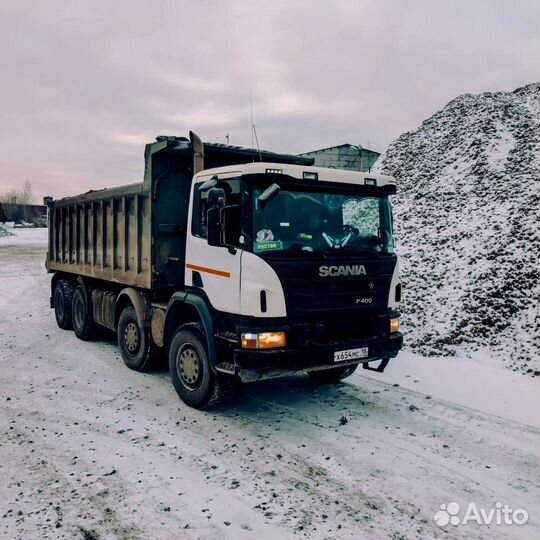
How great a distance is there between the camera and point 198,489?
158 inches

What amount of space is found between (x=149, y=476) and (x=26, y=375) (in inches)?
153

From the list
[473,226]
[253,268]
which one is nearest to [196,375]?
[253,268]

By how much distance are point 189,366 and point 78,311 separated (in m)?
4.75

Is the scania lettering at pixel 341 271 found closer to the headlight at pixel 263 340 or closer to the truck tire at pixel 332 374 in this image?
the headlight at pixel 263 340

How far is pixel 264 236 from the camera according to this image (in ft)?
16.1

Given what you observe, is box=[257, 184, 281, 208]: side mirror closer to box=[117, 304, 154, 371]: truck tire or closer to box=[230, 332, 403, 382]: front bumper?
box=[230, 332, 403, 382]: front bumper

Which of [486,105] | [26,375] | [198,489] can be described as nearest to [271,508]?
[198,489]

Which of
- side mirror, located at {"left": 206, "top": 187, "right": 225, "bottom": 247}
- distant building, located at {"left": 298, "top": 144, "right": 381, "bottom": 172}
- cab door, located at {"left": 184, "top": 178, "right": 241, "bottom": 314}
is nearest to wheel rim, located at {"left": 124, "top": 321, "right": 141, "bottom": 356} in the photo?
cab door, located at {"left": 184, "top": 178, "right": 241, "bottom": 314}

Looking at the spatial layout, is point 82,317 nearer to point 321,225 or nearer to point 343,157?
point 321,225

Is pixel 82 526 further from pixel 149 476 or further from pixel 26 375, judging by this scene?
pixel 26 375

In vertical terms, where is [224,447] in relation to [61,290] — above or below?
below

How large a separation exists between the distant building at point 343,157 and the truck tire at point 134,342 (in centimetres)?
1543

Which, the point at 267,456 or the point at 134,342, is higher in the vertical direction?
the point at 134,342

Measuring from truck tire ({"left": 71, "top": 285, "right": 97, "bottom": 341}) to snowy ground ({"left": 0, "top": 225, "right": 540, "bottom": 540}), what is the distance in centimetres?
174
